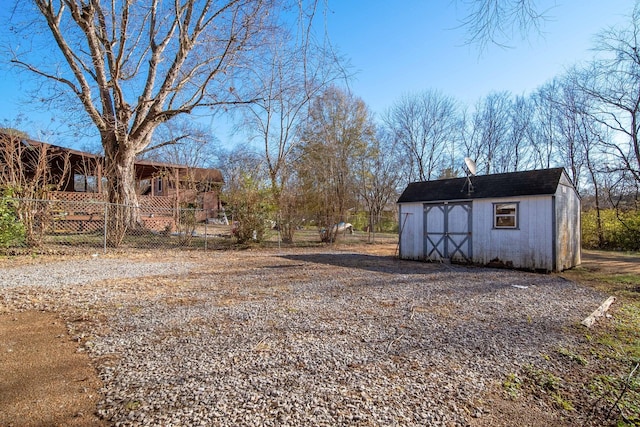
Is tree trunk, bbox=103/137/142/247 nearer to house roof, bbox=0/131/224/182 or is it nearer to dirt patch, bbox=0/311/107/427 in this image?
house roof, bbox=0/131/224/182

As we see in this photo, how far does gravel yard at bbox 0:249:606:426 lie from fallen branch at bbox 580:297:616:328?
0.15 meters

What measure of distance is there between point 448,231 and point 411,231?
1353 millimetres

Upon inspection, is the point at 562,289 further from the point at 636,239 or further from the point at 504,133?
the point at 504,133

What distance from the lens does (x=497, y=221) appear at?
10039mm

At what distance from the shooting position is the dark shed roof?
934 centimetres

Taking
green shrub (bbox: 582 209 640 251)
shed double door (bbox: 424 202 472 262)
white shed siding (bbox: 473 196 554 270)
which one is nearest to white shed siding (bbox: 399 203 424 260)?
shed double door (bbox: 424 202 472 262)

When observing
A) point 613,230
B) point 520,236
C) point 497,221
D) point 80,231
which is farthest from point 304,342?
point 613,230

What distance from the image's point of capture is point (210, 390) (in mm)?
2330

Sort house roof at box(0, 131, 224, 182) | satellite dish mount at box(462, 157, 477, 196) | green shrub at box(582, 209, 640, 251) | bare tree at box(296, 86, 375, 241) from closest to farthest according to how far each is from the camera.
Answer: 1. satellite dish mount at box(462, 157, 477, 196)
2. house roof at box(0, 131, 224, 182)
3. bare tree at box(296, 86, 375, 241)
4. green shrub at box(582, 209, 640, 251)

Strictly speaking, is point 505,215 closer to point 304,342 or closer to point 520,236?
point 520,236

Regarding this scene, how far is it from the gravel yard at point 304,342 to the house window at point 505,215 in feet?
9.95

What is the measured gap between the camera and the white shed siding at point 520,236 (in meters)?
9.10

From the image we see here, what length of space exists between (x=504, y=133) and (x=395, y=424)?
29.8 meters

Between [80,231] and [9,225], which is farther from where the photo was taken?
[80,231]
